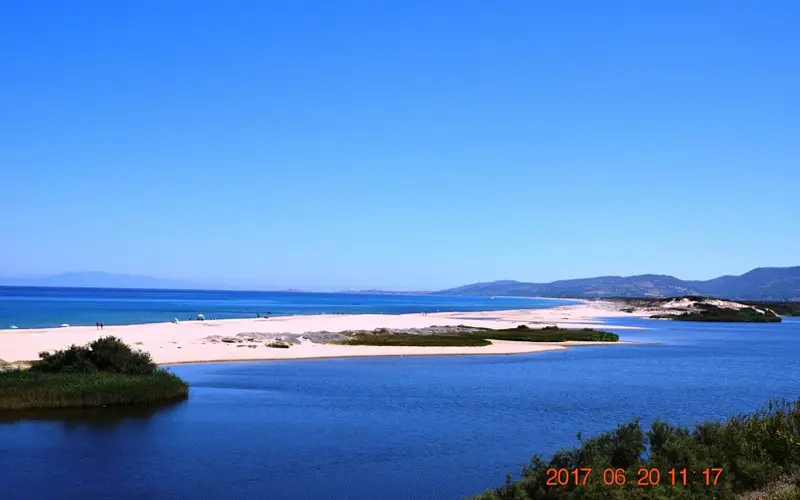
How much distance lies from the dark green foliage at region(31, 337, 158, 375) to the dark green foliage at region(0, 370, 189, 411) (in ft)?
4.01

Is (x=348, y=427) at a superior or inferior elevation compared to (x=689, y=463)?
inferior

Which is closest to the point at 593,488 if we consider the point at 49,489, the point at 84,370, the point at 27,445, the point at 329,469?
the point at 329,469

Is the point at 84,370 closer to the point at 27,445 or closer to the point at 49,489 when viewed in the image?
the point at 27,445

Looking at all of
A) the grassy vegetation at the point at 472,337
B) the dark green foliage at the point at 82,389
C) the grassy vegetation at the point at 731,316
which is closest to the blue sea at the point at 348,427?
the dark green foliage at the point at 82,389

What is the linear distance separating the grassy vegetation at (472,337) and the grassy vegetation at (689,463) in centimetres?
4948

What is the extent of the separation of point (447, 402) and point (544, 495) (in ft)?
65.8

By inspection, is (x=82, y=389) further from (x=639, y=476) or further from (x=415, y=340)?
(x=415, y=340)

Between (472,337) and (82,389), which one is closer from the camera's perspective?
(82,389)

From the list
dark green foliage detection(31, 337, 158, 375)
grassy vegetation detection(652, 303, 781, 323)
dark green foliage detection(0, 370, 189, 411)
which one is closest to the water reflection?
dark green foliage detection(0, 370, 189, 411)

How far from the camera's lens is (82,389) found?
32094 mm

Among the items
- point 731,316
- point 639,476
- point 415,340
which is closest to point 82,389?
point 639,476

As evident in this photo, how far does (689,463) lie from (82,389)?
26481 millimetres

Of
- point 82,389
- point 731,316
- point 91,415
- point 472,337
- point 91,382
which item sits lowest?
point 731,316

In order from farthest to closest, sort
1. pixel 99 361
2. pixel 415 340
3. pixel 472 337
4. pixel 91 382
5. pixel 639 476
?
pixel 472 337, pixel 415 340, pixel 99 361, pixel 91 382, pixel 639 476
